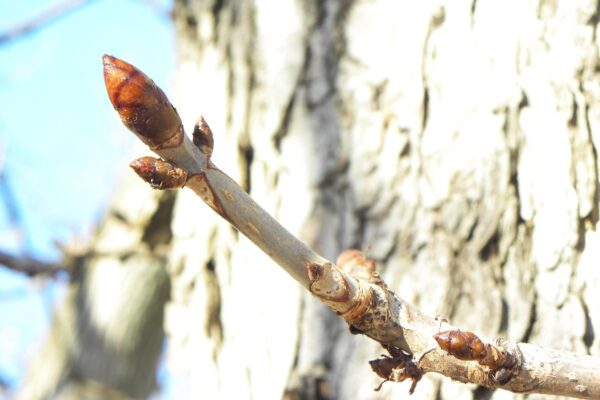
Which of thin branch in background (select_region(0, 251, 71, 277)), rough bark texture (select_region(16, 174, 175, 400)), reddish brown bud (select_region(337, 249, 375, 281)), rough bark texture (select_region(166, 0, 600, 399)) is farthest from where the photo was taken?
rough bark texture (select_region(16, 174, 175, 400))

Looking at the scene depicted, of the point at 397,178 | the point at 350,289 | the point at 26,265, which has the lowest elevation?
the point at 26,265

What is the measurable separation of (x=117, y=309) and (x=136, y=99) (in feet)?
7.21

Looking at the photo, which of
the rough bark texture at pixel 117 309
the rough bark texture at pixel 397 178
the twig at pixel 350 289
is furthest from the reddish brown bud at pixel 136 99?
the rough bark texture at pixel 117 309

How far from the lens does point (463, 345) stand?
0.67 m

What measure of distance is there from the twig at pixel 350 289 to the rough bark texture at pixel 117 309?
188 cm

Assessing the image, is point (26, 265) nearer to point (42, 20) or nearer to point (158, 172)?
point (42, 20)

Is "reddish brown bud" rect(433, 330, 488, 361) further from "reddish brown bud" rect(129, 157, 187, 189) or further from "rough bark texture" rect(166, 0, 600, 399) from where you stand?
"rough bark texture" rect(166, 0, 600, 399)

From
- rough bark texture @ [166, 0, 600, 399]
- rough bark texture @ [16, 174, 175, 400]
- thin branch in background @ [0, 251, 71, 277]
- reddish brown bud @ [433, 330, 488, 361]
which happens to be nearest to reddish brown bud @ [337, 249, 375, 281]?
reddish brown bud @ [433, 330, 488, 361]

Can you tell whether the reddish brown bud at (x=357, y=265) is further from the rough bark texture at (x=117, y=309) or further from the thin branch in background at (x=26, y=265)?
the thin branch in background at (x=26, y=265)

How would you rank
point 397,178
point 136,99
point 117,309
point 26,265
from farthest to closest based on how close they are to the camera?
1. point 117,309
2. point 26,265
3. point 397,178
4. point 136,99

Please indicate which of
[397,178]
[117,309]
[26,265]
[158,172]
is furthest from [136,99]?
[117,309]

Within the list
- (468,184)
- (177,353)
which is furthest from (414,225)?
(177,353)

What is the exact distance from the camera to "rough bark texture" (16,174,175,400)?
8.50 feet

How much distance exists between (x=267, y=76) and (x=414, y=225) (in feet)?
1.46
